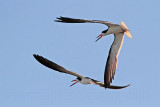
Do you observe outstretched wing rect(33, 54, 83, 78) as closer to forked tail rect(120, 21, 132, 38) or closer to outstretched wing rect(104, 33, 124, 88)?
outstretched wing rect(104, 33, 124, 88)

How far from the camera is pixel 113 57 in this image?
59.5ft

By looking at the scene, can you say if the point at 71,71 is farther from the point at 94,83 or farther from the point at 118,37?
the point at 118,37

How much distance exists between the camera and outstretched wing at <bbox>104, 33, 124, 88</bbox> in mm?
17366

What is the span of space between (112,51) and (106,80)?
179 centimetres

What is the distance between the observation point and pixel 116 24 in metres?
17.2

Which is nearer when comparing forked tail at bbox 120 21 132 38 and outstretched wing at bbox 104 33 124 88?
forked tail at bbox 120 21 132 38

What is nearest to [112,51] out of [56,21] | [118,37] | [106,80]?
[118,37]

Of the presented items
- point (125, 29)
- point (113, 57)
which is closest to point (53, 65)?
point (113, 57)

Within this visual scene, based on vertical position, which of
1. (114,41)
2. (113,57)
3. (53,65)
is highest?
(114,41)

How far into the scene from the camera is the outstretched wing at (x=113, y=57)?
17.4 m

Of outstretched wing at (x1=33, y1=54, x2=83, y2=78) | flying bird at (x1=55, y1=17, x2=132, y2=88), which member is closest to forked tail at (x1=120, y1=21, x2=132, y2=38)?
flying bird at (x1=55, y1=17, x2=132, y2=88)

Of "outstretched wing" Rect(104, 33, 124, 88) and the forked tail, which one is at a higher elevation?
the forked tail

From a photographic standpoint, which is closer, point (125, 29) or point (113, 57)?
point (125, 29)

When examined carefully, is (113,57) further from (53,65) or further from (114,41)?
(53,65)
